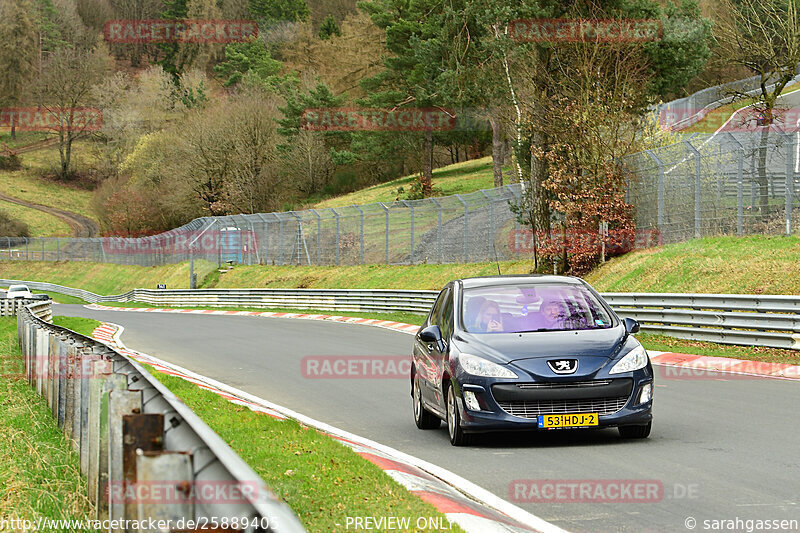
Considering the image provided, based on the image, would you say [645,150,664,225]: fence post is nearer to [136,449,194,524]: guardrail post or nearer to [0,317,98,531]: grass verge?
[0,317,98,531]: grass verge

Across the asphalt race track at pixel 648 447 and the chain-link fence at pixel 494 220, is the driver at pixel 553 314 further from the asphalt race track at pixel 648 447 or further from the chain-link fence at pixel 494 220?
the chain-link fence at pixel 494 220

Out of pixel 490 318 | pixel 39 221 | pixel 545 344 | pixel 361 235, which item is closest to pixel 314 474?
pixel 545 344

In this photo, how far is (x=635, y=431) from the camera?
381 inches

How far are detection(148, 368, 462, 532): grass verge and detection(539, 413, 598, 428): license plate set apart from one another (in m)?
1.80

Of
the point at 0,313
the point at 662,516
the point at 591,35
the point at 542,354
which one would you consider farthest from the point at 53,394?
the point at 0,313

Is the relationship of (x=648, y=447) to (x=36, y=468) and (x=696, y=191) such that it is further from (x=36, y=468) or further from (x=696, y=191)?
(x=696, y=191)

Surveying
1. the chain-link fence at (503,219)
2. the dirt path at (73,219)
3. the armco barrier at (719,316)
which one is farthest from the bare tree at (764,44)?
the dirt path at (73,219)

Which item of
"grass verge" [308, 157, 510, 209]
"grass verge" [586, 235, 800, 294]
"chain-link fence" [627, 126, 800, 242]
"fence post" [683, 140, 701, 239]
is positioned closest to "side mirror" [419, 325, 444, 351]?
"grass verge" [586, 235, 800, 294]

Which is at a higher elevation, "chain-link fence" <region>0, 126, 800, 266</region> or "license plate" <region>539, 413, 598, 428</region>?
"chain-link fence" <region>0, 126, 800, 266</region>

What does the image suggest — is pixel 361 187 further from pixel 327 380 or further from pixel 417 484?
pixel 417 484

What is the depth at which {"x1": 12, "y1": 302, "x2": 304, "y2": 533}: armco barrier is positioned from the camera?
9.66ft

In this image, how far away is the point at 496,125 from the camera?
64188mm

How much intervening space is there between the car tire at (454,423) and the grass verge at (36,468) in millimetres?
3405

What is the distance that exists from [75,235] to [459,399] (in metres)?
105
